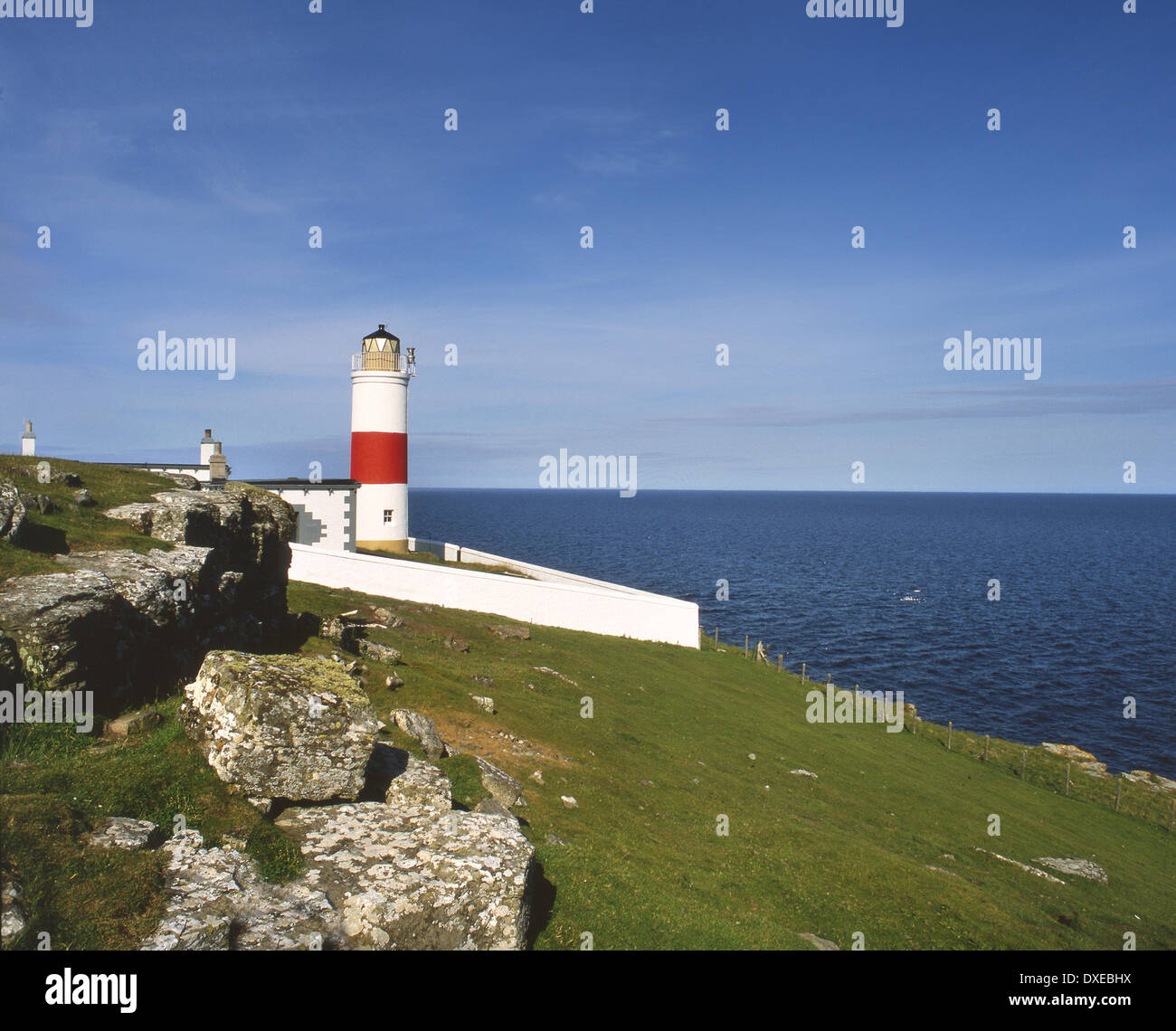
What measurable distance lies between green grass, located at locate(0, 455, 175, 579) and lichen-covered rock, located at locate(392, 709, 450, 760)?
586 centimetres

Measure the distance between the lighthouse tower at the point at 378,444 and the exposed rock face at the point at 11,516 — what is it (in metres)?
35.4

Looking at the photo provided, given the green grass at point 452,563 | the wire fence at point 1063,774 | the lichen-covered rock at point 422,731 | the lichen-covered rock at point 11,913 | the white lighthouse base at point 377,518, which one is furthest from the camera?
the white lighthouse base at point 377,518

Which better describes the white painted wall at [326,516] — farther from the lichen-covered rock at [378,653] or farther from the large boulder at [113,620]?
the large boulder at [113,620]

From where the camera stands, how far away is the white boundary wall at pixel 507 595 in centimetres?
3841

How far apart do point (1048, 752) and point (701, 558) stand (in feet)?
260

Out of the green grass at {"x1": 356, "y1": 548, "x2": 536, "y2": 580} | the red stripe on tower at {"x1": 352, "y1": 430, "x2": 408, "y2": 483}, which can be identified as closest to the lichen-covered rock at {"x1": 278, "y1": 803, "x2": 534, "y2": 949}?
the green grass at {"x1": 356, "y1": 548, "x2": 536, "y2": 580}

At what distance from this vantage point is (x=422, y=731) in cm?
1559

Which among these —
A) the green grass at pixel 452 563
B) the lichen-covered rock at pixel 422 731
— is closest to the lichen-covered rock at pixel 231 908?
the lichen-covered rock at pixel 422 731

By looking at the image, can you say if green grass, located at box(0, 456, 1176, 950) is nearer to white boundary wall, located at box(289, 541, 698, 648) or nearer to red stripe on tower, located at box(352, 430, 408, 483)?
white boundary wall, located at box(289, 541, 698, 648)

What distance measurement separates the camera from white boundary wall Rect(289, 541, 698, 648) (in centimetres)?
3841

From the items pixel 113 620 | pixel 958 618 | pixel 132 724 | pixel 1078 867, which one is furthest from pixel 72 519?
pixel 958 618

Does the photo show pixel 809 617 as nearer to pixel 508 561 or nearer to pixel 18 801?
pixel 508 561
